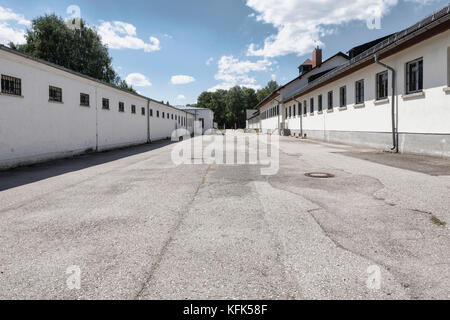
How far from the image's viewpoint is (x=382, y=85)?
1430 centimetres

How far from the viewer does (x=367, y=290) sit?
2299 mm

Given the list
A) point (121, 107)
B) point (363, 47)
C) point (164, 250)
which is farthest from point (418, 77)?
point (121, 107)

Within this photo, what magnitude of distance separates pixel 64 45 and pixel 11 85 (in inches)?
1431

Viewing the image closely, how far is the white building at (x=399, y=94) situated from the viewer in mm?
10117

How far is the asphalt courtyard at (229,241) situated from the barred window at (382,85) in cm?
849

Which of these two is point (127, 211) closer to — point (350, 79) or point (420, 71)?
point (420, 71)

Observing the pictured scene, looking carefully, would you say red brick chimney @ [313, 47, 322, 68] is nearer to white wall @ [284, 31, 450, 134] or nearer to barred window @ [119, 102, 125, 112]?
white wall @ [284, 31, 450, 134]

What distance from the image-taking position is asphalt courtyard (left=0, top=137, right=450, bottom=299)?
2375mm

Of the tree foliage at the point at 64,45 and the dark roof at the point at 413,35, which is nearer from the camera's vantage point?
the dark roof at the point at 413,35

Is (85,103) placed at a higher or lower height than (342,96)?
lower

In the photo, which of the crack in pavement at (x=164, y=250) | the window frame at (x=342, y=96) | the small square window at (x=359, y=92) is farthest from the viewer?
the window frame at (x=342, y=96)

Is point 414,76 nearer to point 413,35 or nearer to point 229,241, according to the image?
point 413,35

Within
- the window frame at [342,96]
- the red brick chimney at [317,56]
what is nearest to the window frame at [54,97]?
the window frame at [342,96]

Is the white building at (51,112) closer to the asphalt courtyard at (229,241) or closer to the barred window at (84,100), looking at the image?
the barred window at (84,100)
